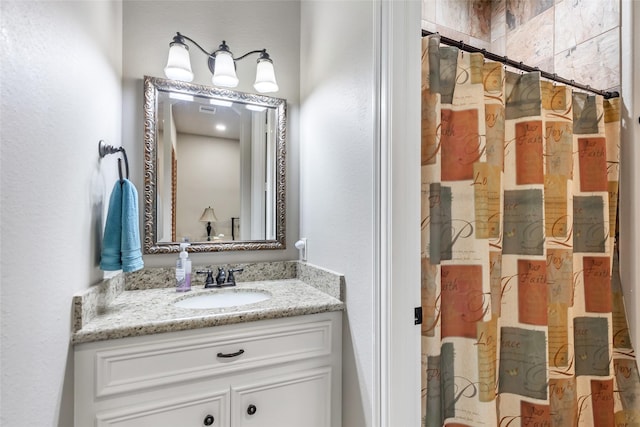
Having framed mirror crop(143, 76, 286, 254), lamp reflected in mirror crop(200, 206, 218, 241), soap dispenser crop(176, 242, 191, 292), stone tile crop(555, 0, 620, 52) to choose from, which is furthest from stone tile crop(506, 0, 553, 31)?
soap dispenser crop(176, 242, 191, 292)

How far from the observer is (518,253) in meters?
1.28

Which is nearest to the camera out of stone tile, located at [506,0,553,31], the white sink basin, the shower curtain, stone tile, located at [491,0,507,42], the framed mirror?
the shower curtain

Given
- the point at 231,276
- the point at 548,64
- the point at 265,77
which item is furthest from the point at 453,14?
the point at 231,276

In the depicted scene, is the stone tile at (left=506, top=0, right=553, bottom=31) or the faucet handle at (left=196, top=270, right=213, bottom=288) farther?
the stone tile at (left=506, top=0, right=553, bottom=31)

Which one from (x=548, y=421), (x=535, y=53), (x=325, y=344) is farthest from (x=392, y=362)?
(x=535, y=53)

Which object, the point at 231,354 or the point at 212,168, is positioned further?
the point at 212,168

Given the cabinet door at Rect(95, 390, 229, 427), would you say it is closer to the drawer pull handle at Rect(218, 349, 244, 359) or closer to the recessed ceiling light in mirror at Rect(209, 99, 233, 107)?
the drawer pull handle at Rect(218, 349, 244, 359)

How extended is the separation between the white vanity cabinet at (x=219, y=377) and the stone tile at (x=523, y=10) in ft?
6.97

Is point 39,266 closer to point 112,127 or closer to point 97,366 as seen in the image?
point 97,366

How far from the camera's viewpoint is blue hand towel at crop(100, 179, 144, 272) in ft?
3.84

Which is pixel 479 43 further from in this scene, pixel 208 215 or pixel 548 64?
pixel 208 215

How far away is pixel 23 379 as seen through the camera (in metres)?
0.69

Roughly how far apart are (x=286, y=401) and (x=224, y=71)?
1.61 metres

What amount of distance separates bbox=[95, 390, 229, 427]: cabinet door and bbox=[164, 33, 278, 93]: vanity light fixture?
1.44 meters
